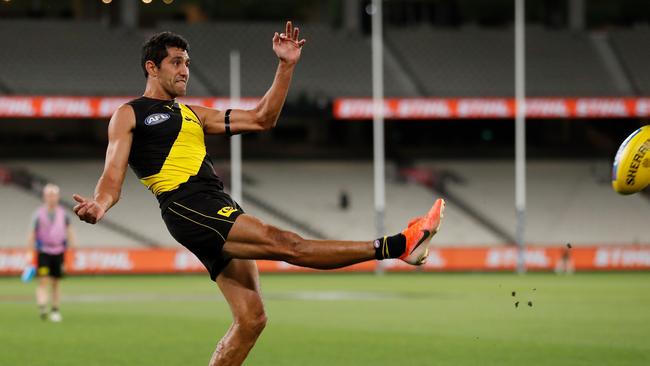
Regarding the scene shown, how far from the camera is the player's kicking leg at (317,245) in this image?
25.2 ft

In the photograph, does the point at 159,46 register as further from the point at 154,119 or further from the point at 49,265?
the point at 49,265

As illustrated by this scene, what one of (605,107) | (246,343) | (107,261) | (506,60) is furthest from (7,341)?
(506,60)

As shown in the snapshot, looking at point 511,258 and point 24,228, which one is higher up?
point 24,228

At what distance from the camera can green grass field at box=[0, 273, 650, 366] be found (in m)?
12.8

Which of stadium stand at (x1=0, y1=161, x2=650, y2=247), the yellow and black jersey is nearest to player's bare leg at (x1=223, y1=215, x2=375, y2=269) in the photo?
the yellow and black jersey

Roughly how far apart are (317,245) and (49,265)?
Result: 444 inches

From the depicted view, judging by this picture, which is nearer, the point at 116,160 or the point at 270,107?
the point at 116,160

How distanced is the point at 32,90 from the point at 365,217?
12752 millimetres

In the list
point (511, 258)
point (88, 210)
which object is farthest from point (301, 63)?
point (88, 210)

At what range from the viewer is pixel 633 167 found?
31.9 ft

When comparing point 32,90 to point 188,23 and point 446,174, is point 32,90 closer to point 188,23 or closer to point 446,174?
point 188,23

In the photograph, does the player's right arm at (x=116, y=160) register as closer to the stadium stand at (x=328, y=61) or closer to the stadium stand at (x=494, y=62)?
the stadium stand at (x=328, y=61)

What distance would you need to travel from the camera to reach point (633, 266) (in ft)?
120

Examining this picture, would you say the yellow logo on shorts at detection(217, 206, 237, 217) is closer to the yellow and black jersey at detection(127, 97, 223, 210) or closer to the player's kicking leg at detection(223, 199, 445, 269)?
the player's kicking leg at detection(223, 199, 445, 269)
